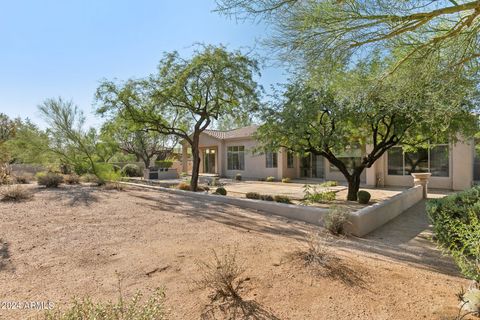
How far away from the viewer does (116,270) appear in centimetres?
371

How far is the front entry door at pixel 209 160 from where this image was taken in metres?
26.4

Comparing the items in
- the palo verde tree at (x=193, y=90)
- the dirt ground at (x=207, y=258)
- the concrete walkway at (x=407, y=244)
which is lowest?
the concrete walkway at (x=407, y=244)

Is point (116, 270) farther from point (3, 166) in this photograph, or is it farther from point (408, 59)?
point (3, 166)

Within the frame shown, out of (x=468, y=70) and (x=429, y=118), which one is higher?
(x=468, y=70)

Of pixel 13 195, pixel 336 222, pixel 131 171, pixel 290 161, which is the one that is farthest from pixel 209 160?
pixel 336 222

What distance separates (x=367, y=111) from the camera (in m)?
8.66

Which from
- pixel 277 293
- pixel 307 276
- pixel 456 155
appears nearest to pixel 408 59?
pixel 307 276

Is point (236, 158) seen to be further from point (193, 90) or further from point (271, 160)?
point (193, 90)

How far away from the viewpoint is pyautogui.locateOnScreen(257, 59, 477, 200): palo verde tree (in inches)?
225

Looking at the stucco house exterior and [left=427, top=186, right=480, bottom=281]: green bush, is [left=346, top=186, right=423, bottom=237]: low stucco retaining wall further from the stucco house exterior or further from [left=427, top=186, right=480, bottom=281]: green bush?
the stucco house exterior

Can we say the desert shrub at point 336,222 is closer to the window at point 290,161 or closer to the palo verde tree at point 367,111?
the palo verde tree at point 367,111

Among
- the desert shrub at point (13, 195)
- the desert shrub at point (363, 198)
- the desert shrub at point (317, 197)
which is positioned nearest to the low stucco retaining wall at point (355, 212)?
the desert shrub at point (363, 198)

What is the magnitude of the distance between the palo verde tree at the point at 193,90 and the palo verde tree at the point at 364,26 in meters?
6.70

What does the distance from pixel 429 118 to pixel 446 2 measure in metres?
3.45
